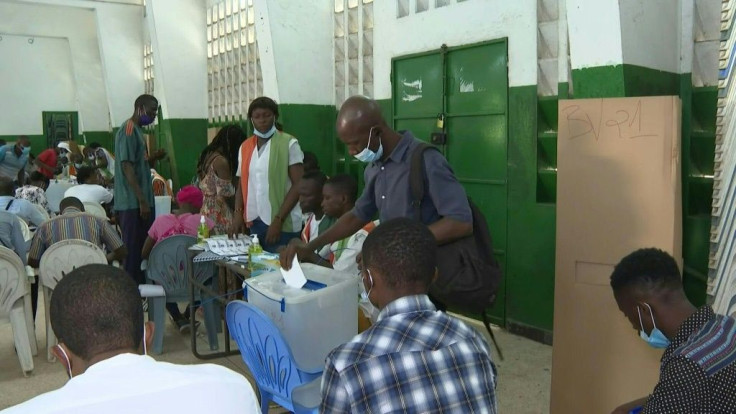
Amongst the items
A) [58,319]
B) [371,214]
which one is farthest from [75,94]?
[58,319]

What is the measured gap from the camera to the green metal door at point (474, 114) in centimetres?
473

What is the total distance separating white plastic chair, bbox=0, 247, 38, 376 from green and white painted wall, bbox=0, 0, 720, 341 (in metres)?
3.05

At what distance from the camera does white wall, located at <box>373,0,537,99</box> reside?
4.48m

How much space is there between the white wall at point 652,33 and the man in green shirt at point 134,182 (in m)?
3.31

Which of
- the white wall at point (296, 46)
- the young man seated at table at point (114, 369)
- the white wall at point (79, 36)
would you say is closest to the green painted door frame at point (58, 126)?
the white wall at point (79, 36)

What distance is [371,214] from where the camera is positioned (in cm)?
295

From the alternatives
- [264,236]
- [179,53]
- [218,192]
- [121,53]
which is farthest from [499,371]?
[121,53]

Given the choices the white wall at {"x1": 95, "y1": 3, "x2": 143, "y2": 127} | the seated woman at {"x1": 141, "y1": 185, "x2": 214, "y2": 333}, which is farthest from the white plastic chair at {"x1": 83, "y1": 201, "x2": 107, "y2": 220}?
the white wall at {"x1": 95, "y1": 3, "x2": 143, "y2": 127}

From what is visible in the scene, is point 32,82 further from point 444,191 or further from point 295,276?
point 444,191

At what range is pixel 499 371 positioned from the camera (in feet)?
13.3

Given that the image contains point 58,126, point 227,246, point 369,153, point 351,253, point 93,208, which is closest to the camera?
point 369,153

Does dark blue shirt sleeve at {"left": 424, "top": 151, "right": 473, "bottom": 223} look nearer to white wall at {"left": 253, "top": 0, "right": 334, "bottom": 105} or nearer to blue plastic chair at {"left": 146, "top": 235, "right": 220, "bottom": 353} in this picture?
blue plastic chair at {"left": 146, "top": 235, "right": 220, "bottom": 353}

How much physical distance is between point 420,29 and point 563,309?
2965 mm

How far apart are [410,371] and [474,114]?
3664 mm
